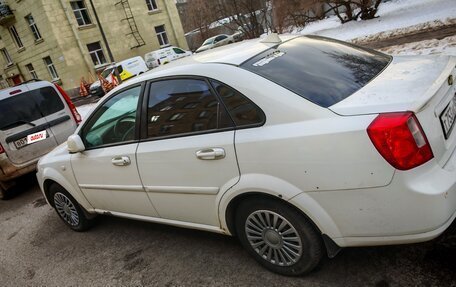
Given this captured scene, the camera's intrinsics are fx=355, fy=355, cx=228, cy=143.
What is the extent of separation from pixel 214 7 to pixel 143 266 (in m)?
24.4

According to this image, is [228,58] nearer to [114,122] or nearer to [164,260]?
[114,122]

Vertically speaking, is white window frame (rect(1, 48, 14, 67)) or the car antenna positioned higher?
white window frame (rect(1, 48, 14, 67))

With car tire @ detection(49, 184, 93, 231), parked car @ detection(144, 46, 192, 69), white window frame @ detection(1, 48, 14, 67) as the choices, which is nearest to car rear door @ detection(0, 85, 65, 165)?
car tire @ detection(49, 184, 93, 231)

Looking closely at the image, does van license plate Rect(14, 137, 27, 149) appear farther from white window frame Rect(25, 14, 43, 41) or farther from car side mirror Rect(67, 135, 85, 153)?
white window frame Rect(25, 14, 43, 41)

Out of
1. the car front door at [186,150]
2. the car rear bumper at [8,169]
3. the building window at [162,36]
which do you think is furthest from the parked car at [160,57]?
the car front door at [186,150]

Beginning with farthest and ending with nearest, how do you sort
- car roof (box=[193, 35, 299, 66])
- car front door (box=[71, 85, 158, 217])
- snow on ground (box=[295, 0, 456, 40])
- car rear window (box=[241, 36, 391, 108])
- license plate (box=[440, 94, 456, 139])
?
snow on ground (box=[295, 0, 456, 40])
car front door (box=[71, 85, 158, 217])
car roof (box=[193, 35, 299, 66])
car rear window (box=[241, 36, 391, 108])
license plate (box=[440, 94, 456, 139])

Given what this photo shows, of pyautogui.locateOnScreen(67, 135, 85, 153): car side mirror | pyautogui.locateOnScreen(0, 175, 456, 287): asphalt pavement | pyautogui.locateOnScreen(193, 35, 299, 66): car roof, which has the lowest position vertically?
pyautogui.locateOnScreen(0, 175, 456, 287): asphalt pavement

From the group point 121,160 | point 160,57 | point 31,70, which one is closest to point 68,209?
point 121,160

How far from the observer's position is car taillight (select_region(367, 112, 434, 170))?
189cm

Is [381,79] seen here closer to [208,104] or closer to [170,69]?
[208,104]

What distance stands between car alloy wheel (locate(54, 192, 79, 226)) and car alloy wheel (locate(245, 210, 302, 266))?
2.45 metres

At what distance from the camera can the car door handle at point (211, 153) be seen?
2.43 meters

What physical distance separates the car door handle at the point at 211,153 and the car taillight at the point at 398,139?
38.0 inches

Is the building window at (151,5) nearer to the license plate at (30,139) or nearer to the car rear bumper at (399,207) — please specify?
the license plate at (30,139)
